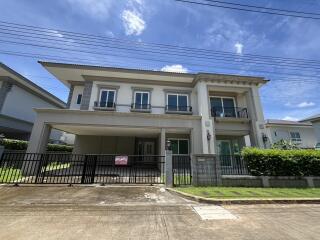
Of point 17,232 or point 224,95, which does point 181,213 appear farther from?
point 224,95

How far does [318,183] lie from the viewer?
893 cm

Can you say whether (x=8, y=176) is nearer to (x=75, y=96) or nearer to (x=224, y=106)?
(x=75, y=96)

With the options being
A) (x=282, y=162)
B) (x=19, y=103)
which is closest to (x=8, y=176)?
(x=19, y=103)

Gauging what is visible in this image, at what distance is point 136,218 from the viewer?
174 inches

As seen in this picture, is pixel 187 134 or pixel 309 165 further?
pixel 187 134

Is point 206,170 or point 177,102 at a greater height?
point 177,102

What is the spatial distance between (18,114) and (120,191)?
1802 centimetres

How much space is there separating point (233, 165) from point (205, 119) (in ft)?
16.8

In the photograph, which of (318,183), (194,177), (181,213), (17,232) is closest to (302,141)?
(318,183)

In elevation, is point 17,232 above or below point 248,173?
below

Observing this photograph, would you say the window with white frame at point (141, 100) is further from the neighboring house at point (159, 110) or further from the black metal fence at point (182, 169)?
the black metal fence at point (182, 169)

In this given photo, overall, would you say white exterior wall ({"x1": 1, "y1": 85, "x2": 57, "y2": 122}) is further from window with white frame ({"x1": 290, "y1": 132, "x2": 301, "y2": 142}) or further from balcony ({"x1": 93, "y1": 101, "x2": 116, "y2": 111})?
window with white frame ({"x1": 290, "y1": 132, "x2": 301, "y2": 142})

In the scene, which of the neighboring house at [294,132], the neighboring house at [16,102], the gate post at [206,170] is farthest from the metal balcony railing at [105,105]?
the neighboring house at [294,132]

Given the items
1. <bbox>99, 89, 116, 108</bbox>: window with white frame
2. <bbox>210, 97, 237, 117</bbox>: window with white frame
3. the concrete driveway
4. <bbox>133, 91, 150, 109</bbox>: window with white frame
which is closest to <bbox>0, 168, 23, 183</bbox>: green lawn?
the concrete driveway
